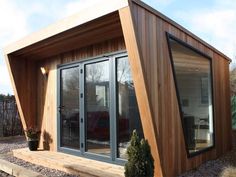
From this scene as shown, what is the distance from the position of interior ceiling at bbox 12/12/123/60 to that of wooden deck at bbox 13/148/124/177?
230 cm

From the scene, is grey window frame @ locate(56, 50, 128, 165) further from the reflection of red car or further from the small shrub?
the small shrub

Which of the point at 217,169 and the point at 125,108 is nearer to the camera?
the point at 125,108

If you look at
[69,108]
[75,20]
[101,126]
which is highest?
[75,20]

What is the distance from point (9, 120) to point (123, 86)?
6.83m

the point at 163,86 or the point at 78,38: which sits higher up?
the point at 78,38

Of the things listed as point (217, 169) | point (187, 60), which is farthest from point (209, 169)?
point (187, 60)

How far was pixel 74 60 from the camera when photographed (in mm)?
6418

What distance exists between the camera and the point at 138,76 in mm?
4043

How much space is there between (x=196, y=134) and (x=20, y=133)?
742 centimetres

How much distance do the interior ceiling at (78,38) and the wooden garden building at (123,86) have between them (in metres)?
0.02

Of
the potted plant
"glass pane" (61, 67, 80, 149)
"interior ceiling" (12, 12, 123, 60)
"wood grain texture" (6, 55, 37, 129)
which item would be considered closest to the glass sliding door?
"glass pane" (61, 67, 80, 149)

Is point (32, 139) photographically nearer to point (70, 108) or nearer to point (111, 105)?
point (70, 108)

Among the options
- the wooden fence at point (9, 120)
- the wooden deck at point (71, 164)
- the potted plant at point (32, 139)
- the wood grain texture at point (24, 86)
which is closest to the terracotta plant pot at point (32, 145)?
the potted plant at point (32, 139)

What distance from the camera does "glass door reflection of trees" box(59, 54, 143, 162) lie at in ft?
17.2
